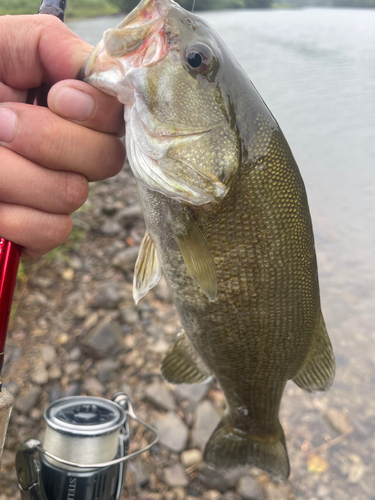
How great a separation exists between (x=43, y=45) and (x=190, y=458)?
7.22 ft

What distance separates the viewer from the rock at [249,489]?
2227mm

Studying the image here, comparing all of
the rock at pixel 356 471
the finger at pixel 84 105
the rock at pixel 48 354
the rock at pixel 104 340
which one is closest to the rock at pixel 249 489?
the rock at pixel 356 471

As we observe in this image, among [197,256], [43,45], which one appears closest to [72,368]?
[197,256]

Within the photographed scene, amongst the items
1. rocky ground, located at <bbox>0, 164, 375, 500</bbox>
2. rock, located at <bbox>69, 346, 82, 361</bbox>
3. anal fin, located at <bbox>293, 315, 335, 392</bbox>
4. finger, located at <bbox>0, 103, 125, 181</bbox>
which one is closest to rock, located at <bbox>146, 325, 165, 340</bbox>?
rocky ground, located at <bbox>0, 164, 375, 500</bbox>

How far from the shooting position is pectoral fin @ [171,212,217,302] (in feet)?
4.00

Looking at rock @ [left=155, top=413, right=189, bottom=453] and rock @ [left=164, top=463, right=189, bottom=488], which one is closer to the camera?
rock @ [left=164, top=463, right=189, bottom=488]

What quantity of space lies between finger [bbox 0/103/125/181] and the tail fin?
130 centimetres

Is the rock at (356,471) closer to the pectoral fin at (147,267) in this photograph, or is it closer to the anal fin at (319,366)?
the anal fin at (319,366)

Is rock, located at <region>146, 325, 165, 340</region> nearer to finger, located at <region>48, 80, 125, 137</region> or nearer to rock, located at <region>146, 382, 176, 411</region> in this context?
rock, located at <region>146, 382, 176, 411</region>

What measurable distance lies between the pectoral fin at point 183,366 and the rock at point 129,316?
3.91ft

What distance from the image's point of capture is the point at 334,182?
25.0 feet

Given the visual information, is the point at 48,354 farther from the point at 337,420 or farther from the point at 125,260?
the point at 337,420

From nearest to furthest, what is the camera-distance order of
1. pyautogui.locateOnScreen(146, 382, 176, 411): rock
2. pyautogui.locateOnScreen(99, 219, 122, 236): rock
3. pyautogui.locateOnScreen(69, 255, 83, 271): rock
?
pyautogui.locateOnScreen(146, 382, 176, 411): rock, pyautogui.locateOnScreen(69, 255, 83, 271): rock, pyautogui.locateOnScreen(99, 219, 122, 236): rock

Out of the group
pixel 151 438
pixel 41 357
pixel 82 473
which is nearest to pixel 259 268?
pixel 82 473
